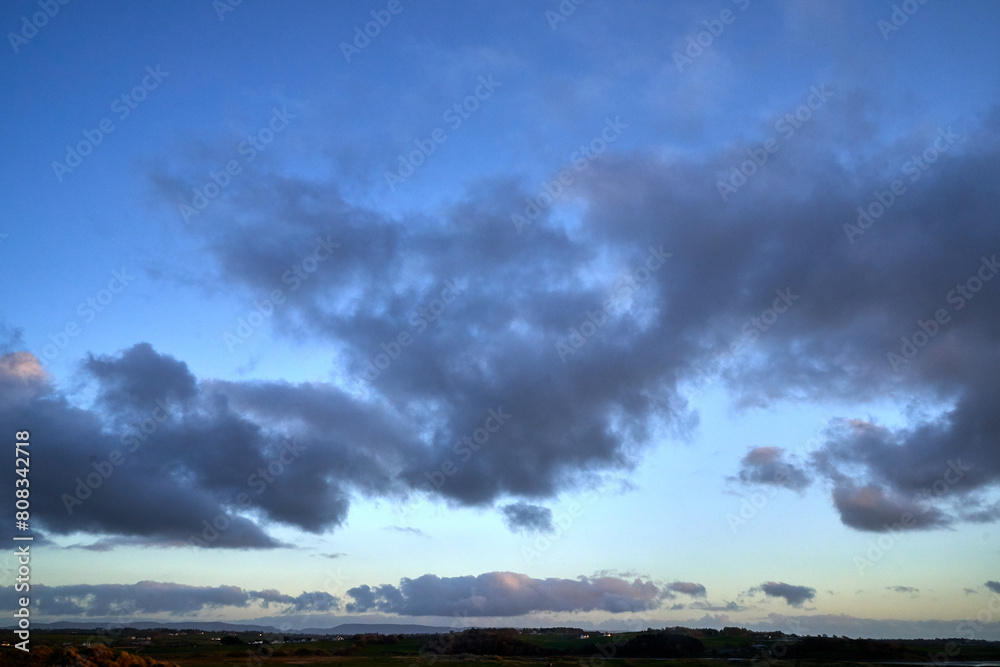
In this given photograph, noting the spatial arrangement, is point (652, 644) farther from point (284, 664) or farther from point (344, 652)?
point (284, 664)

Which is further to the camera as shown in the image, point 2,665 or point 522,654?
point 522,654

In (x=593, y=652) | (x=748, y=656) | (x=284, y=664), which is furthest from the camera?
(x=593, y=652)

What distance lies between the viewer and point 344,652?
188 meters

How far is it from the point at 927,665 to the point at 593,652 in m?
85.0

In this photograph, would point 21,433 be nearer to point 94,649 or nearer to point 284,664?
point 94,649

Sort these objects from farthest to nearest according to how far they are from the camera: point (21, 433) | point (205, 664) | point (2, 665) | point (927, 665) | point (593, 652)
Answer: point (593, 652)
point (927, 665)
point (205, 664)
point (2, 665)
point (21, 433)

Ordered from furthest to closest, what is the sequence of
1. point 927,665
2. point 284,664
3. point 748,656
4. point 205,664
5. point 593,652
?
point 593,652, point 748,656, point 927,665, point 284,664, point 205,664

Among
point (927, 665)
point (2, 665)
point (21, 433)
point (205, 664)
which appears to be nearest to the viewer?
point (21, 433)

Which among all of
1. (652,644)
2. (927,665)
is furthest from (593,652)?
(927,665)

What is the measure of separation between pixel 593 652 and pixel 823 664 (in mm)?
69708

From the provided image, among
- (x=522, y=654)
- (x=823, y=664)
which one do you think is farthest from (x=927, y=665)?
(x=522, y=654)

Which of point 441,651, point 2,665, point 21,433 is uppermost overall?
point 21,433

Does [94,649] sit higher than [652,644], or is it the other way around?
Answer: [94,649]

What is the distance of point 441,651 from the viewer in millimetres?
199875
